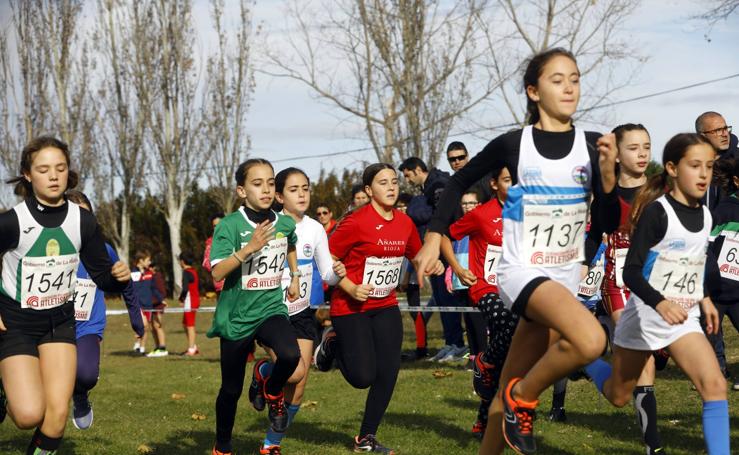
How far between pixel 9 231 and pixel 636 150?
4397 mm

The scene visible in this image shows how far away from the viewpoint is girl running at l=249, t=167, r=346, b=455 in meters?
7.82

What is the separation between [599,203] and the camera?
5.25 meters

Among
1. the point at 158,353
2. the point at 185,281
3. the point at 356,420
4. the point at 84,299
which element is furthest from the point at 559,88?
the point at 158,353

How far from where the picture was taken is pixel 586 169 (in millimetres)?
5191

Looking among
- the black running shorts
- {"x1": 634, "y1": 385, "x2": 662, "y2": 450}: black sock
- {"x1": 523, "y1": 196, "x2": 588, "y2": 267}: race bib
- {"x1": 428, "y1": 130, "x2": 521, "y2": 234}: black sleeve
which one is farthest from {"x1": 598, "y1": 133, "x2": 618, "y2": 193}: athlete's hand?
the black running shorts

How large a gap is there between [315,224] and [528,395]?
3926mm

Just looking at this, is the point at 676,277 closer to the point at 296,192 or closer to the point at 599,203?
the point at 599,203

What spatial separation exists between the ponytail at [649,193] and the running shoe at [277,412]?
2727 millimetres

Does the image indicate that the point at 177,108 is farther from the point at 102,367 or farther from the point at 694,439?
the point at 694,439

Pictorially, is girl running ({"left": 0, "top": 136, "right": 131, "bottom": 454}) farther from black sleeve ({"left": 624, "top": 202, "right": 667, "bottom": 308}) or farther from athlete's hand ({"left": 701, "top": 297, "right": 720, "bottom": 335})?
athlete's hand ({"left": 701, "top": 297, "right": 720, "bottom": 335})

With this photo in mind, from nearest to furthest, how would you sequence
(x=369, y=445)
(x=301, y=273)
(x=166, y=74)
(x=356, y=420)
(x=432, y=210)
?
1. (x=369, y=445)
2. (x=301, y=273)
3. (x=356, y=420)
4. (x=432, y=210)
5. (x=166, y=74)

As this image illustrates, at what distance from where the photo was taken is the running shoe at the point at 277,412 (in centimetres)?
727

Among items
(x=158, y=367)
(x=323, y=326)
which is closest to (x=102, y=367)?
(x=158, y=367)

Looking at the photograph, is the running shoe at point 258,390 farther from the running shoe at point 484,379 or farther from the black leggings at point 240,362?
the running shoe at point 484,379
